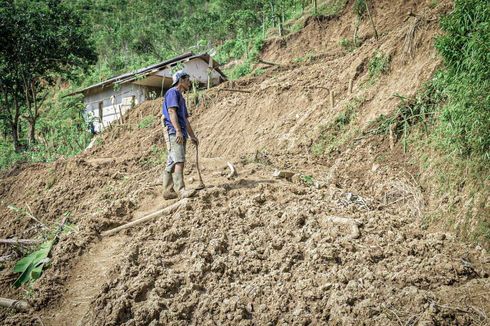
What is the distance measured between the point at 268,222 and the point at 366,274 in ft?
4.54

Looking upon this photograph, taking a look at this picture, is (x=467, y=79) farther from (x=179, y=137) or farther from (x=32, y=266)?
(x=32, y=266)

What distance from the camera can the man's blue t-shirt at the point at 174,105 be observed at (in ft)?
16.1

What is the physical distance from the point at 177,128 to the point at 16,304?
2.61 m

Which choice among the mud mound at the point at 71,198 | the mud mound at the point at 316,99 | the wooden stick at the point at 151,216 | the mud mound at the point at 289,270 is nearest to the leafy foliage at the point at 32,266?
the mud mound at the point at 71,198

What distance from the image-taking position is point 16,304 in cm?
372

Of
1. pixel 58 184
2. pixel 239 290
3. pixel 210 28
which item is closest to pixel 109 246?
pixel 239 290

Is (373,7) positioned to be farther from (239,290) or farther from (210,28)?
(210,28)

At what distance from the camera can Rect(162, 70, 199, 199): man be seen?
4879 millimetres

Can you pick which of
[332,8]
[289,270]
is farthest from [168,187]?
[332,8]

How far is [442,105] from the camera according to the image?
5.15 meters

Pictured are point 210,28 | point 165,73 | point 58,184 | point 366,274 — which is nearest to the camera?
Result: point 366,274

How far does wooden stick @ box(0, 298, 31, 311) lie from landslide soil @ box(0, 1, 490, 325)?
0.07 m

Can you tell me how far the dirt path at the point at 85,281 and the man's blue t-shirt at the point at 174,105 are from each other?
159 cm

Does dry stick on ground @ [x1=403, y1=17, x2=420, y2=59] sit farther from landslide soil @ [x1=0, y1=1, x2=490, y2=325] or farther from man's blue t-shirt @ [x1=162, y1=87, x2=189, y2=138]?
man's blue t-shirt @ [x1=162, y1=87, x2=189, y2=138]
